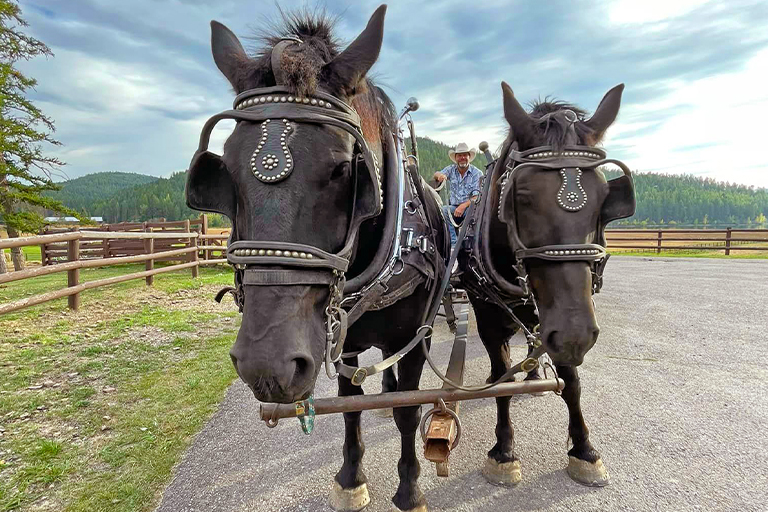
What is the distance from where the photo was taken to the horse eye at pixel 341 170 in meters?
1.42

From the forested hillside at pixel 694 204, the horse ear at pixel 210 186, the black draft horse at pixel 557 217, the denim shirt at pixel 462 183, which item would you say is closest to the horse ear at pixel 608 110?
the black draft horse at pixel 557 217

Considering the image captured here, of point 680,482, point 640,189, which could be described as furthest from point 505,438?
point 640,189

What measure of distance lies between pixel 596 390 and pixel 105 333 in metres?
7.08

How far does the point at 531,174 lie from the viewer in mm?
2119

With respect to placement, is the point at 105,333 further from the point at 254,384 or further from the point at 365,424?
the point at 254,384

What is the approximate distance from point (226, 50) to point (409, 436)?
8.12ft

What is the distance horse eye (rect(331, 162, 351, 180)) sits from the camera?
1.42m

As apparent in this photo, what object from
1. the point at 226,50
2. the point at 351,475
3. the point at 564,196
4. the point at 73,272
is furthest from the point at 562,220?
the point at 73,272

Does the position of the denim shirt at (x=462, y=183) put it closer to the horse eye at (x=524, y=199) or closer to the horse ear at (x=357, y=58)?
the horse eye at (x=524, y=199)

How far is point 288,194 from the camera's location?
4.29ft

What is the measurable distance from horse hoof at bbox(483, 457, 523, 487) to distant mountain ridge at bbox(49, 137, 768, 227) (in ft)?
218

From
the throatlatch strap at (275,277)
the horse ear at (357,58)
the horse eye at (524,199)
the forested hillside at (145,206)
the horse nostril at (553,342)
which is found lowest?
the horse nostril at (553,342)

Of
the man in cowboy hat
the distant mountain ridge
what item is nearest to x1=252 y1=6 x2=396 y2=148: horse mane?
the man in cowboy hat

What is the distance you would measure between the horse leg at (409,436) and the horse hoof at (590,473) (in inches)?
45.2
